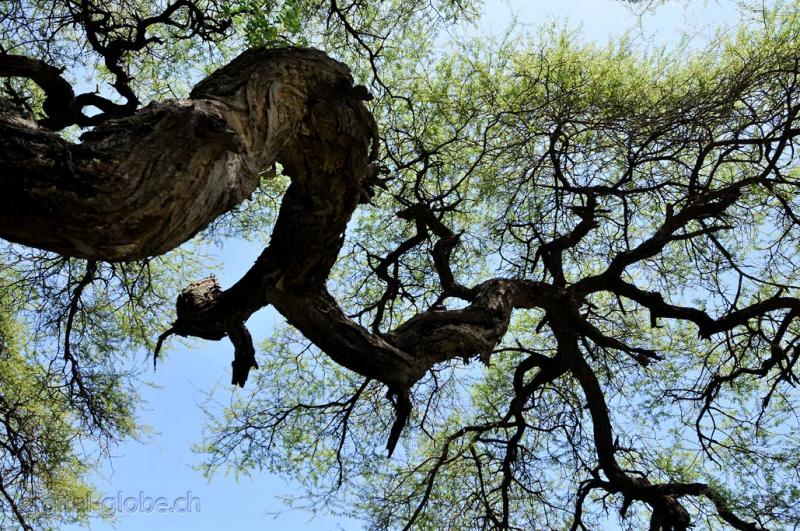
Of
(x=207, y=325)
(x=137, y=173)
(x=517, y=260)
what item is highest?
(x=517, y=260)

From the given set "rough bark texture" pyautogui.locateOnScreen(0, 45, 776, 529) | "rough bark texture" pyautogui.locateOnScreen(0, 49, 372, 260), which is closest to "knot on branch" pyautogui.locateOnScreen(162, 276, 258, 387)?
"rough bark texture" pyautogui.locateOnScreen(0, 45, 776, 529)

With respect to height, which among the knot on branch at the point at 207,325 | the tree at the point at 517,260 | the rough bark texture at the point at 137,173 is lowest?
the rough bark texture at the point at 137,173

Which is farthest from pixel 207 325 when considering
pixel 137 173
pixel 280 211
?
pixel 137 173

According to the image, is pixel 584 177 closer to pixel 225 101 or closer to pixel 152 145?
pixel 225 101

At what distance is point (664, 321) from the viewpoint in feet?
25.6

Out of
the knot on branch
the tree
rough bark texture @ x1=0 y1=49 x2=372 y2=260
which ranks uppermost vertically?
the tree

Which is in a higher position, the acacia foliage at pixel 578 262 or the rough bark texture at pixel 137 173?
the acacia foliage at pixel 578 262

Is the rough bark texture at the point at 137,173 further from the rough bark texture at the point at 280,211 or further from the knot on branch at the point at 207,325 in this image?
the knot on branch at the point at 207,325

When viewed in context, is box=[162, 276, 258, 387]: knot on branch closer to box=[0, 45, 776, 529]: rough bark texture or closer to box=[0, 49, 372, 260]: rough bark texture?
box=[0, 45, 776, 529]: rough bark texture

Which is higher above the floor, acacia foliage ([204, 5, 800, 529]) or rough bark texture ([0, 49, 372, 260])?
acacia foliage ([204, 5, 800, 529])

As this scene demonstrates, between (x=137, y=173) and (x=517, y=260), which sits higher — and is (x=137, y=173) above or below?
below

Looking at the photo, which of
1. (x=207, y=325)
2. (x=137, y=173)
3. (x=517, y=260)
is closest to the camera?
(x=137, y=173)

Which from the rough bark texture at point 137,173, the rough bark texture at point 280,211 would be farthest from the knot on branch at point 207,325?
the rough bark texture at point 137,173

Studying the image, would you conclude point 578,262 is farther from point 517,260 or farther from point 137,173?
point 137,173
